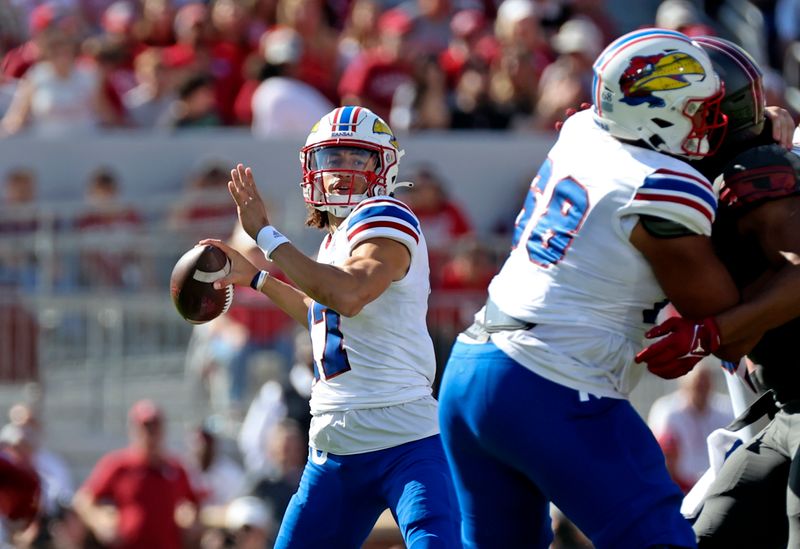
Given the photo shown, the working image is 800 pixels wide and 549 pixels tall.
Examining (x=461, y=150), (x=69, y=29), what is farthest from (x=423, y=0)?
(x=69, y=29)

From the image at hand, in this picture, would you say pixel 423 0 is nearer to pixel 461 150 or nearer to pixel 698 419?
pixel 461 150

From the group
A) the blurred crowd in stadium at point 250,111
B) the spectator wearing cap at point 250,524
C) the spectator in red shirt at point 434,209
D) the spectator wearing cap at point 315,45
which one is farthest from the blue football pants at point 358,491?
the spectator wearing cap at point 315,45

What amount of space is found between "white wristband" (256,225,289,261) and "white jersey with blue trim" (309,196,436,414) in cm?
26

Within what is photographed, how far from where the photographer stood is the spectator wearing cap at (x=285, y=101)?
1164 centimetres

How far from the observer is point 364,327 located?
192 inches

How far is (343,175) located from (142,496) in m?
4.58

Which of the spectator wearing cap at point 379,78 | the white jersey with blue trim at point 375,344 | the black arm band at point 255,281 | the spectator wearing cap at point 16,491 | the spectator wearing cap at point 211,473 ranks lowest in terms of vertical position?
the spectator wearing cap at point 211,473

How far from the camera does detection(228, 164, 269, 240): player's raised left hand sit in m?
4.66

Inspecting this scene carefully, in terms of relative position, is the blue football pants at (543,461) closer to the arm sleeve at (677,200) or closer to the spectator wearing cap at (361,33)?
the arm sleeve at (677,200)

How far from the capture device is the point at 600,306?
442 cm

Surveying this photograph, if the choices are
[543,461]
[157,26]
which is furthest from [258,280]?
[157,26]

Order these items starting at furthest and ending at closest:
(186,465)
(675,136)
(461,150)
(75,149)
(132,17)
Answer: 1. (132,17)
2. (461,150)
3. (75,149)
4. (186,465)
5. (675,136)

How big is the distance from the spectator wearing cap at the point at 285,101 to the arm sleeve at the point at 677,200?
737 centimetres

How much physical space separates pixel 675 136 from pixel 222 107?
802 centimetres
